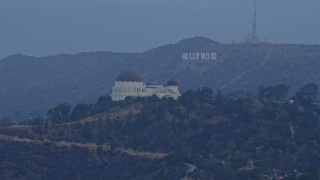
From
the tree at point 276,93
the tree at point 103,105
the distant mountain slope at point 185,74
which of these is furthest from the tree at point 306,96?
the distant mountain slope at point 185,74

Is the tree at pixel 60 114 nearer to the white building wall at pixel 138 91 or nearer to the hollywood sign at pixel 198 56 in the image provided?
the white building wall at pixel 138 91

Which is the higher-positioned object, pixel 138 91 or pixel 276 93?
pixel 138 91

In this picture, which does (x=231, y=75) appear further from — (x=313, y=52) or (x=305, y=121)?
(x=305, y=121)

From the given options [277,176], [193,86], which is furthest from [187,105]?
[193,86]

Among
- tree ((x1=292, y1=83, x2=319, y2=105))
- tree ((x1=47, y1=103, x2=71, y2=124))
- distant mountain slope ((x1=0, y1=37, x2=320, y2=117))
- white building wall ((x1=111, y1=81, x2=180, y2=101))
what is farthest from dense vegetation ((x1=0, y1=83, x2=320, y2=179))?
distant mountain slope ((x1=0, y1=37, x2=320, y2=117))

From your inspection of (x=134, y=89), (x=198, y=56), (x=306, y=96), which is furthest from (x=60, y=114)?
(x=198, y=56)

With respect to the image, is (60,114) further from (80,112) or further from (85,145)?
(85,145)
